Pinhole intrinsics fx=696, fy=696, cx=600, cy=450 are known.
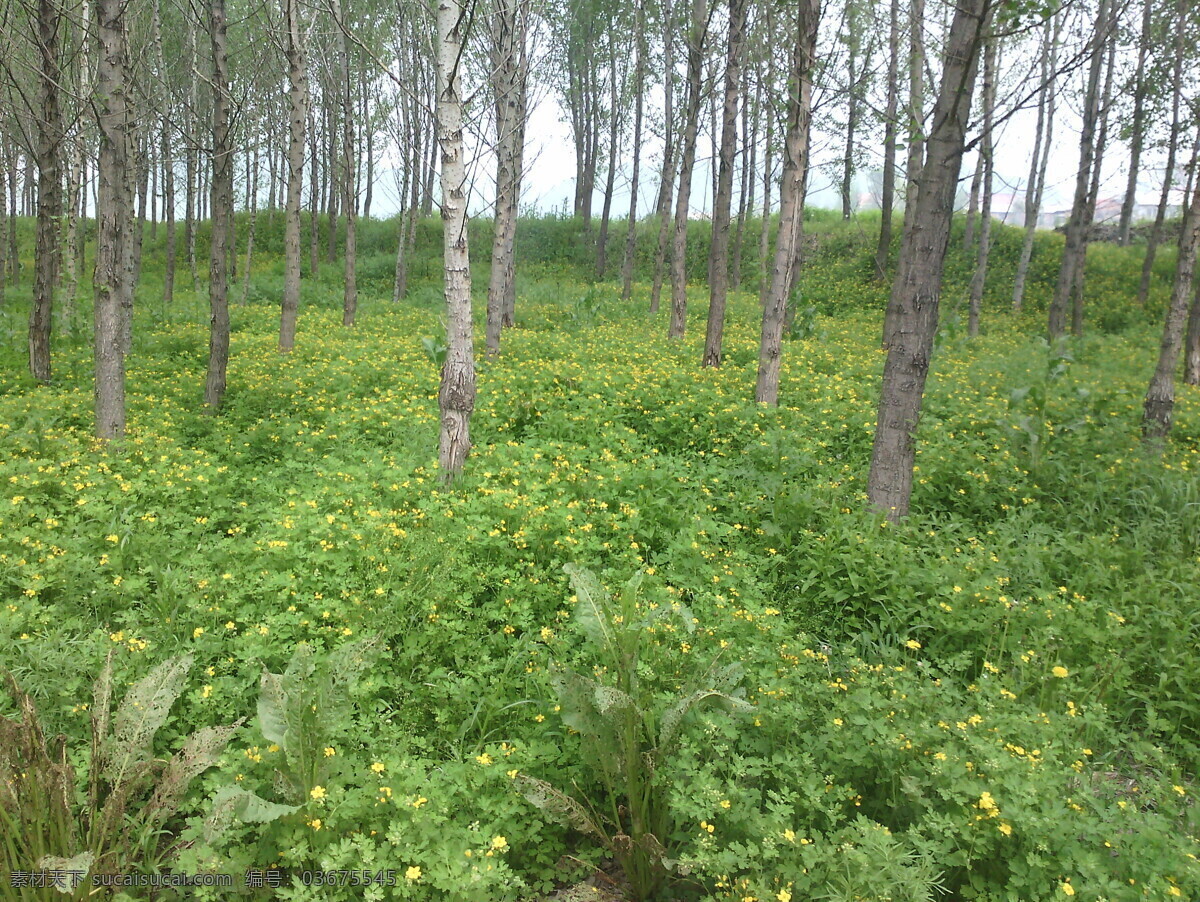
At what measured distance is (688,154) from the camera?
12477mm

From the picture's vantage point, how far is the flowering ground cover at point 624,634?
2715 millimetres

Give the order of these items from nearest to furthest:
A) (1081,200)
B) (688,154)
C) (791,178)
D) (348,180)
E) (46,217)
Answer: (791,178), (46,217), (688,154), (348,180), (1081,200)

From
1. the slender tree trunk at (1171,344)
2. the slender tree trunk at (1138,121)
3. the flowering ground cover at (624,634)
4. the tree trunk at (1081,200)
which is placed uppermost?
the slender tree trunk at (1138,121)

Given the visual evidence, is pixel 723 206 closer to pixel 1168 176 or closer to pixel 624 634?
pixel 624 634

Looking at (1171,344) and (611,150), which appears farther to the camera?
(611,150)

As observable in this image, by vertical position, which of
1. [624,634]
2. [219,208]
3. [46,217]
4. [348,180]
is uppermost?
[348,180]

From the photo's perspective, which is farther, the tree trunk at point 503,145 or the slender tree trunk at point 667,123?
the slender tree trunk at point 667,123

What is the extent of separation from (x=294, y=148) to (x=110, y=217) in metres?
4.50

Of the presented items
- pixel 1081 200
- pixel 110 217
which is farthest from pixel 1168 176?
pixel 110 217

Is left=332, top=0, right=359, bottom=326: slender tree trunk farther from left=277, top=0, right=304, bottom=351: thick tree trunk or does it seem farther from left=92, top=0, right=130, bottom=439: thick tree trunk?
Answer: left=92, top=0, right=130, bottom=439: thick tree trunk

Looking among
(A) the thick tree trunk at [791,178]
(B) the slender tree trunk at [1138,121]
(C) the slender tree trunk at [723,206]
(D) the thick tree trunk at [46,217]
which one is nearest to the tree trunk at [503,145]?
(C) the slender tree trunk at [723,206]

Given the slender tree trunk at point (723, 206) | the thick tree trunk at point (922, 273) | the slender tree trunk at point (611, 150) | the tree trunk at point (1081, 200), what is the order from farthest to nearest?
the slender tree trunk at point (611, 150) < the tree trunk at point (1081, 200) < the slender tree trunk at point (723, 206) < the thick tree trunk at point (922, 273)

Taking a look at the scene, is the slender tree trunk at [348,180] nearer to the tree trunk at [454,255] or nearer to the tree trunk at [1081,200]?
the tree trunk at [454,255]

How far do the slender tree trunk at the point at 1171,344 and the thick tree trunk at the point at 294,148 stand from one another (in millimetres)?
11055
